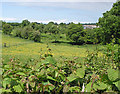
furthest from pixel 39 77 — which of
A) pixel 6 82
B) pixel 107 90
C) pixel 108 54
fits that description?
pixel 108 54

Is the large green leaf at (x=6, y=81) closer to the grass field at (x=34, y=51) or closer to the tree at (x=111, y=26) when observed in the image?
the grass field at (x=34, y=51)

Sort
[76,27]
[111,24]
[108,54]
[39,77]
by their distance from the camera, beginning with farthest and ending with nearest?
[76,27], [111,24], [108,54], [39,77]

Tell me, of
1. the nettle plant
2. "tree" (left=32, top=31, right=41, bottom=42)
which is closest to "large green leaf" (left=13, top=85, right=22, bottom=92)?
the nettle plant

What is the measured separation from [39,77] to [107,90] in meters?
0.49

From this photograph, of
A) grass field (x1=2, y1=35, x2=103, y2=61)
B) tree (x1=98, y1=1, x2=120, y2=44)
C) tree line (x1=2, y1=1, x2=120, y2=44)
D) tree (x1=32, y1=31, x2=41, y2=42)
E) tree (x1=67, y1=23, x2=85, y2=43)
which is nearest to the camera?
grass field (x1=2, y1=35, x2=103, y2=61)

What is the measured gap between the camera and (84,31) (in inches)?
2227

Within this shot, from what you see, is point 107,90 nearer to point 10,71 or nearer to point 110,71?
point 110,71

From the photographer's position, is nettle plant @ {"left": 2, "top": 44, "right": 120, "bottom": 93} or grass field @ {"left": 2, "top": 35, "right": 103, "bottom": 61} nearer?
nettle plant @ {"left": 2, "top": 44, "right": 120, "bottom": 93}

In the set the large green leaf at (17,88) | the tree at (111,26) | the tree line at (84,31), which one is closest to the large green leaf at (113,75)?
the large green leaf at (17,88)

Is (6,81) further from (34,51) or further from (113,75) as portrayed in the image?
(34,51)

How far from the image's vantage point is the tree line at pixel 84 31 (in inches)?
861

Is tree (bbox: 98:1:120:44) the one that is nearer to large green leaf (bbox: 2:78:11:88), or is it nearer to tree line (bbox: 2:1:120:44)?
tree line (bbox: 2:1:120:44)

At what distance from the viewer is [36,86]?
1.10 meters

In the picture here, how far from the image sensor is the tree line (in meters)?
21.9
